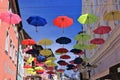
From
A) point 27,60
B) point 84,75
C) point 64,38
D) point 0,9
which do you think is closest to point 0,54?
point 0,9

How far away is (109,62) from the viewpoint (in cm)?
2311

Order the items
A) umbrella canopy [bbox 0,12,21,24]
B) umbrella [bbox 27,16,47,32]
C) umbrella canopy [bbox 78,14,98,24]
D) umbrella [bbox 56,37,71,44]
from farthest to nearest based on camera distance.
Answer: umbrella [bbox 56,37,71,44]
umbrella [bbox 27,16,47,32]
umbrella canopy [bbox 78,14,98,24]
umbrella canopy [bbox 0,12,21,24]

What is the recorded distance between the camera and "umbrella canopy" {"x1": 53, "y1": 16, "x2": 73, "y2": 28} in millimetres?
17328

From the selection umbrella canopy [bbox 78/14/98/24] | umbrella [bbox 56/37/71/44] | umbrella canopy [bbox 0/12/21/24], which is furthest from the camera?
umbrella [bbox 56/37/71/44]

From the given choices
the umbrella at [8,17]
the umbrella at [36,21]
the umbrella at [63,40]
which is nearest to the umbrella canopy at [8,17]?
the umbrella at [8,17]

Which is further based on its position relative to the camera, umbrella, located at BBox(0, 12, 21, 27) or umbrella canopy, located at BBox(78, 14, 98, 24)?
umbrella canopy, located at BBox(78, 14, 98, 24)

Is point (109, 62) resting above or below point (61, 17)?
below

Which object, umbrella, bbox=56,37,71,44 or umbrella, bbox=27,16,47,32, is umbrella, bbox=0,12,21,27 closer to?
umbrella, bbox=27,16,47,32

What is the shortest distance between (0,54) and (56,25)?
166 inches

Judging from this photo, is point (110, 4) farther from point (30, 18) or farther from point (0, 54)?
point (0, 54)

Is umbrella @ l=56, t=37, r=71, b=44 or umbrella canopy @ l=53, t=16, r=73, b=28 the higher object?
umbrella canopy @ l=53, t=16, r=73, b=28

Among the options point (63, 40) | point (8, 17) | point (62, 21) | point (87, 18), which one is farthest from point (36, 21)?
point (63, 40)

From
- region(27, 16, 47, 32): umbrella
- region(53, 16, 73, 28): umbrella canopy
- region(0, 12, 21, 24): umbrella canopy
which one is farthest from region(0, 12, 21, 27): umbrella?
region(53, 16, 73, 28): umbrella canopy

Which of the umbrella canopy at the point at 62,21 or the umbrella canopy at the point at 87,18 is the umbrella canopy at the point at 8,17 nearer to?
the umbrella canopy at the point at 62,21
